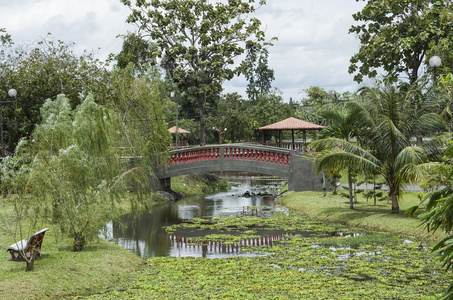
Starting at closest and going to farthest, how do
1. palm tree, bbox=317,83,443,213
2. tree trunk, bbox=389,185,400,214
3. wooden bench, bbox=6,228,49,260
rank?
wooden bench, bbox=6,228,49,260, palm tree, bbox=317,83,443,213, tree trunk, bbox=389,185,400,214

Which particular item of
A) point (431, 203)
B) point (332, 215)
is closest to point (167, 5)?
point (332, 215)

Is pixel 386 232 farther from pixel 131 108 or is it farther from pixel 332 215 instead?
pixel 131 108

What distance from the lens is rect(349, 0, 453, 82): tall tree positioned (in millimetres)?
22141

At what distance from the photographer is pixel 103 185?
13.3 m

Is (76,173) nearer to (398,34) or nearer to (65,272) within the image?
(65,272)

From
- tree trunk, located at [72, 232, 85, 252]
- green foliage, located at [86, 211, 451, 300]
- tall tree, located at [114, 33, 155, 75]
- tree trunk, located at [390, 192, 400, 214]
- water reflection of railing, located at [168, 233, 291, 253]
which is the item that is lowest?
green foliage, located at [86, 211, 451, 300]

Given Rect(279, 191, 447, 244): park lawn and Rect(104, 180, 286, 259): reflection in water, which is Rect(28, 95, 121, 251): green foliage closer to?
Rect(104, 180, 286, 259): reflection in water

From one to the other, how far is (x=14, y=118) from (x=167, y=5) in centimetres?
1232

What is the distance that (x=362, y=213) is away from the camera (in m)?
19.1

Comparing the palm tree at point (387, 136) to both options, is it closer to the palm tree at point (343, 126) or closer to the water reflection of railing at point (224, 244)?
the palm tree at point (343, 126)

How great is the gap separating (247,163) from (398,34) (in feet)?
31.1

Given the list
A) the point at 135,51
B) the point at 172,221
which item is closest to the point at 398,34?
the point at 172,221

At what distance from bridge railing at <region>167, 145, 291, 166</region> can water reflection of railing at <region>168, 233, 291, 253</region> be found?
979 cm

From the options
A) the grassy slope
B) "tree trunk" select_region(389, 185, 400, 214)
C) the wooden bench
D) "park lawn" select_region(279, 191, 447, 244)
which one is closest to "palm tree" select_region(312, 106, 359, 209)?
"park lawn" select_region(279, 191, 447, 244)
